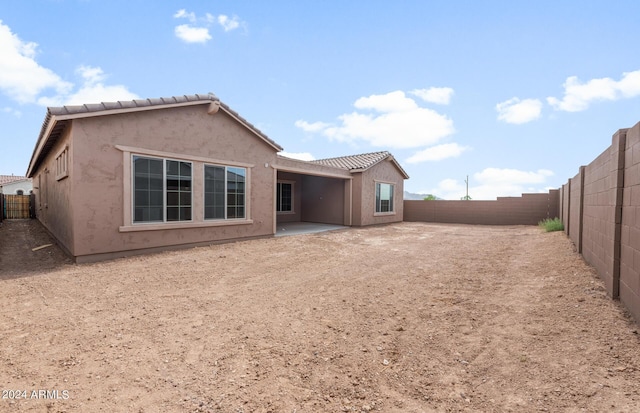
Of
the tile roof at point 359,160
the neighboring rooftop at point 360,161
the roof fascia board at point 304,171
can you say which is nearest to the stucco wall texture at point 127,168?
the roof fascia board at point 304,171

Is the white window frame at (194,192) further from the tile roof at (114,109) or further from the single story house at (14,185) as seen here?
the single story house at (14,185)

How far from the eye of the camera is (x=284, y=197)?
1773cm

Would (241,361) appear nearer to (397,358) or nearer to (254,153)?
(397,358)

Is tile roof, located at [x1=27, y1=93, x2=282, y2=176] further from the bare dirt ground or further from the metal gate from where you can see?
the metal gate

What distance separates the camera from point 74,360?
126 inches

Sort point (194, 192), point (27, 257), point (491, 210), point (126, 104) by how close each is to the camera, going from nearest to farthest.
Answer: point (126, 104)
point (27, 257)
point (194, 192)
point (491, 210)

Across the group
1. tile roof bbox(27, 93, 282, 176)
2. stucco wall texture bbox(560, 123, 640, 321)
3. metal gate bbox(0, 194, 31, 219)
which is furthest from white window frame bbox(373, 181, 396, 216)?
metal gate bbox(0, 194, 31, 219)

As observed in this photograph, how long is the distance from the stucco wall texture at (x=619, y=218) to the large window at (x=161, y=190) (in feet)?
32.2

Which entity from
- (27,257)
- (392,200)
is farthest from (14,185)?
(392,200)

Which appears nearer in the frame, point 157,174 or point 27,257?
point 27,257

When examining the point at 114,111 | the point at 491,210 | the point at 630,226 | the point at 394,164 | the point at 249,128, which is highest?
the point at 249,128

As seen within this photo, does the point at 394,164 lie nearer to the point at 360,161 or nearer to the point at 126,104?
the point at 360,161

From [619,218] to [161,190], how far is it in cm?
1004

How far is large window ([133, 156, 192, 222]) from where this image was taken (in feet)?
27.8
